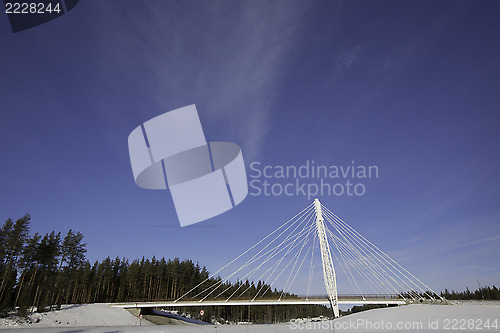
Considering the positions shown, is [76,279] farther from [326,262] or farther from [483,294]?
[483,294]

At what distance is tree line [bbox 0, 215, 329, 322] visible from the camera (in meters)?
49.2

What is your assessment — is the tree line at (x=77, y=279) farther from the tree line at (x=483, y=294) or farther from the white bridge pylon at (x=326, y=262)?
the tree line at (x=483, y=294)

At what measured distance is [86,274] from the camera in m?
74.3

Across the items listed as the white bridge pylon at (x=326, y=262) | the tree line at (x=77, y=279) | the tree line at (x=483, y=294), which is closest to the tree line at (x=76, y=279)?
the tree line at (x=77, y=279)

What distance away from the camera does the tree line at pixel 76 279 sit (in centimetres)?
4925

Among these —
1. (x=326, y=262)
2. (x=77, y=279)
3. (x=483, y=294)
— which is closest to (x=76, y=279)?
(x=77, y=279)

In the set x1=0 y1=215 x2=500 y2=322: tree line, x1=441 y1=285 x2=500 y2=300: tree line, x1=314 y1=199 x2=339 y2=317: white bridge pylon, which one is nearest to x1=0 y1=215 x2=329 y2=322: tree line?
x1=0 y1=215 x2=500 y2=322: tree line

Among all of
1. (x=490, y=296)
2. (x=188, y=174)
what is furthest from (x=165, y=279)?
(x=490, y=296)

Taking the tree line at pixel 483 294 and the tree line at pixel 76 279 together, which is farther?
the tree line at pixel 483 294

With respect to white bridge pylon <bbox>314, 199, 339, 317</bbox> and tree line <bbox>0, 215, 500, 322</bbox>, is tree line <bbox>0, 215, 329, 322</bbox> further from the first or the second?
white bridge pylon <bbox>314, 199, 339, 317</bbox>

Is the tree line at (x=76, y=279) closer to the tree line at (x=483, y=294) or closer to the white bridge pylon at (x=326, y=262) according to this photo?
the white bridge pylon at (x=326, y=262)

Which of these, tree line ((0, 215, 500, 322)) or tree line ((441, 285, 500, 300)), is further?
tree line ((441, 285, 500, 300))

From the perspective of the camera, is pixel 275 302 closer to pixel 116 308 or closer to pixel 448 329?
pixel 116 308

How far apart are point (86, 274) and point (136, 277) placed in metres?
12.5
